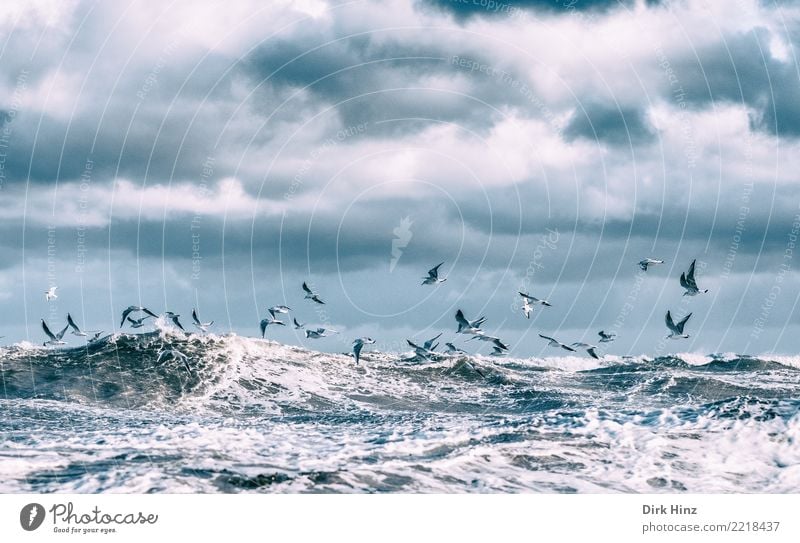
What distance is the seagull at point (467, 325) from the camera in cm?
3759

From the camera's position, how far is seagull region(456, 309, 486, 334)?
37.6 m

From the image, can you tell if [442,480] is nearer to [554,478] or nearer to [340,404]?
[554,478]

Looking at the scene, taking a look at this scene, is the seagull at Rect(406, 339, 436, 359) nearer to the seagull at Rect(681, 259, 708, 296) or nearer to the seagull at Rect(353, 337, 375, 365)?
the seagull at Rect(353, 337, 375, 365)

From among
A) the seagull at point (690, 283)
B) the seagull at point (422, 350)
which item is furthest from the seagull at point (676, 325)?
the seagull at point (422, 350)

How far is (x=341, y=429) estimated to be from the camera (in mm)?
38188

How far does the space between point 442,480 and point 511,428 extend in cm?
885

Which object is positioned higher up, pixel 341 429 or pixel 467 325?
pixel 467 325

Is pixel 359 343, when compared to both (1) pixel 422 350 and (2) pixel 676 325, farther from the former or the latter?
(2) pixel 676 325

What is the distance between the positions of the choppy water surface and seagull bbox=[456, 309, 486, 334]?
4314 mm

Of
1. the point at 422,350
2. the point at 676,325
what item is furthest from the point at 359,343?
the point at 676,325

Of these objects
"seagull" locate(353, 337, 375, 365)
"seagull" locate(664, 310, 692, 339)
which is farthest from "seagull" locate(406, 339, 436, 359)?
"seagull" locate(664, 310, 692, 339)

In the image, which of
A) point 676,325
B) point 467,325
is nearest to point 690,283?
point 676,325

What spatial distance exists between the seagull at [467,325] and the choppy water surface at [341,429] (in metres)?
4.31

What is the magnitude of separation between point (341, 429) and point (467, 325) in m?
7.67
